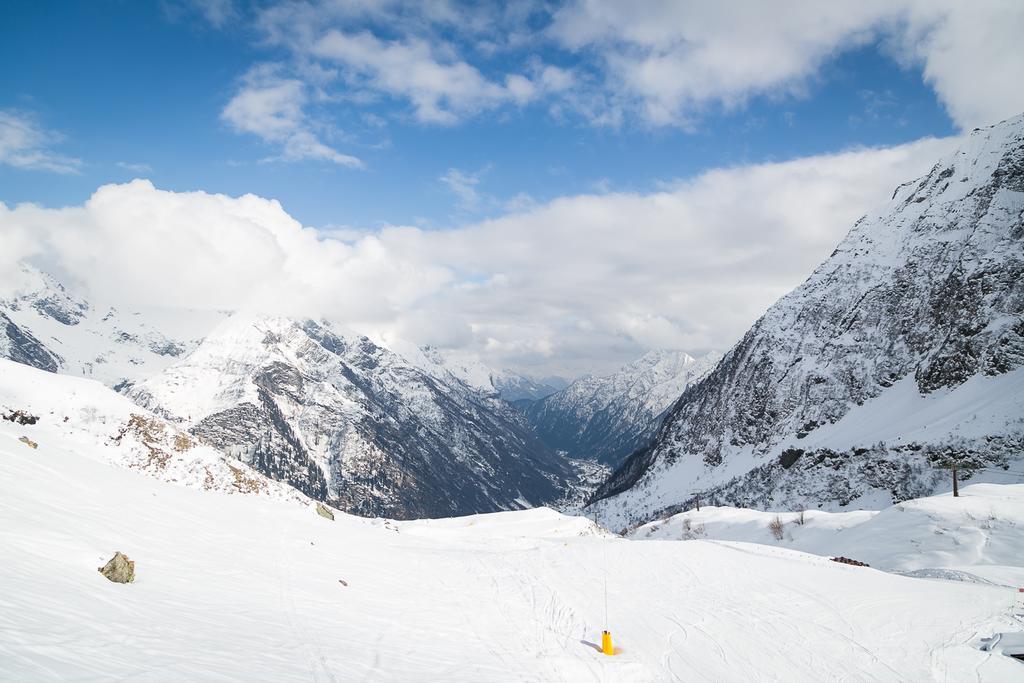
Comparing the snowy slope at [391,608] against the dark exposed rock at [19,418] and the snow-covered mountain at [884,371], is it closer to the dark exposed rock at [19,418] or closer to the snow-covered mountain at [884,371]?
the dark exposed rock at [19,418]

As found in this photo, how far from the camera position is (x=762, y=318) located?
511 feet

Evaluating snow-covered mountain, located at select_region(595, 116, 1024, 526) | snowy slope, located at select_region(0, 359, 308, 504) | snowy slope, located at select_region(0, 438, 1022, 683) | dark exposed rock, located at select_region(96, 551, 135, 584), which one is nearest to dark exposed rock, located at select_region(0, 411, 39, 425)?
snowy slope, located at select_region(0, 359, 308, 504)

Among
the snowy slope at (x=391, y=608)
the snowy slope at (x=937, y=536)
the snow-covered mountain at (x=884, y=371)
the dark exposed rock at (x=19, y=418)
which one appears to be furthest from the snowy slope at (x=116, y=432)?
the snow-covered mountain at (x=884, y=371)

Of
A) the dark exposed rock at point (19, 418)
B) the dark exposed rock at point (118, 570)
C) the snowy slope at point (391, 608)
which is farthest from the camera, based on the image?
the dark exposed rock at point (19, 418)

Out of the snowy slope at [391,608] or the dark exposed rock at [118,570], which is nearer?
the snowy slope at [391,608]

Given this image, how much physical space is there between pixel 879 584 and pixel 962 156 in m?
154

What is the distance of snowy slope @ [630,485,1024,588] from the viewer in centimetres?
2520

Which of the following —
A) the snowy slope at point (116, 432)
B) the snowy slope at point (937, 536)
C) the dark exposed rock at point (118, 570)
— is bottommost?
the snowy slope at point (937, 536)

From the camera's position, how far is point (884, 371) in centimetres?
11006

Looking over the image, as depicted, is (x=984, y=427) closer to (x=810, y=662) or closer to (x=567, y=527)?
(x=567, y=527)

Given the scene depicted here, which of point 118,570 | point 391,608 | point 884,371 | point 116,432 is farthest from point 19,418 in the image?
point 884,371

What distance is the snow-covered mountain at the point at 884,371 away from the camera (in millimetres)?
78869

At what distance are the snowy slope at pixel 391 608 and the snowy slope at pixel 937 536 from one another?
8.19 m

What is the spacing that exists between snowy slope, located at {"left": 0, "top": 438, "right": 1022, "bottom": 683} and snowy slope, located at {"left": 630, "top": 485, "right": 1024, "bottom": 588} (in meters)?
8.19
